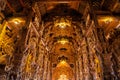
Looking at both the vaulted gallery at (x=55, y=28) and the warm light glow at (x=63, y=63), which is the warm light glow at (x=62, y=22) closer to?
the vaulted gallery at (x=55, y=28)

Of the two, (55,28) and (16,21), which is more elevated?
(55,28)

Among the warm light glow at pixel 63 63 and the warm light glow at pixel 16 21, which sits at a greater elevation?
the warm light glow at pixel 63 63

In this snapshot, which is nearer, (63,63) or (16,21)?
(16,21)

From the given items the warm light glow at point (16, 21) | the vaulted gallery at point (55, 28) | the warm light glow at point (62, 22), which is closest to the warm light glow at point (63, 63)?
the vaulted gallery at point (55, 28)

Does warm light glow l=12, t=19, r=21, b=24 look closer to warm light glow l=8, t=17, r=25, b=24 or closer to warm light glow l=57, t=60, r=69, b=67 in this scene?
warm light glow l=8, t=17, r=25, b=24

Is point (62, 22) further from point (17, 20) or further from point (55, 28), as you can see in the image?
point (17, 20)

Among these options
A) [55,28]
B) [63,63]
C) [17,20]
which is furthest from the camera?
[63,63]

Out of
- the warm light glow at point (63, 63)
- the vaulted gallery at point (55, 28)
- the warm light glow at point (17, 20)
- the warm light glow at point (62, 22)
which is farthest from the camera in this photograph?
the warm light glow at point (63, 63)

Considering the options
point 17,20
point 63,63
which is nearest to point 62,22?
point 17,20

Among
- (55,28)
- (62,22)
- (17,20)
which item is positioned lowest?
(17,20)

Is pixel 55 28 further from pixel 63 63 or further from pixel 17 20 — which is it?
pixel 63 63

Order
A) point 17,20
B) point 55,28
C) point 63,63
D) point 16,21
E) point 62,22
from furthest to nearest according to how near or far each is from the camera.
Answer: point 63,63, point 55,28, point 62,22, point 16,21, point 17,20

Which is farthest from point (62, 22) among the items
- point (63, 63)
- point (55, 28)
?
point (63, 63)

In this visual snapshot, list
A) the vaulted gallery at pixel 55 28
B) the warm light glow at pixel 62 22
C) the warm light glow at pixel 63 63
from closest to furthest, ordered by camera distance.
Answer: the vaulted gallery at pixel 55 28
the warm light glow at pixel 62 22
the warm light glow at pixel 63 63
